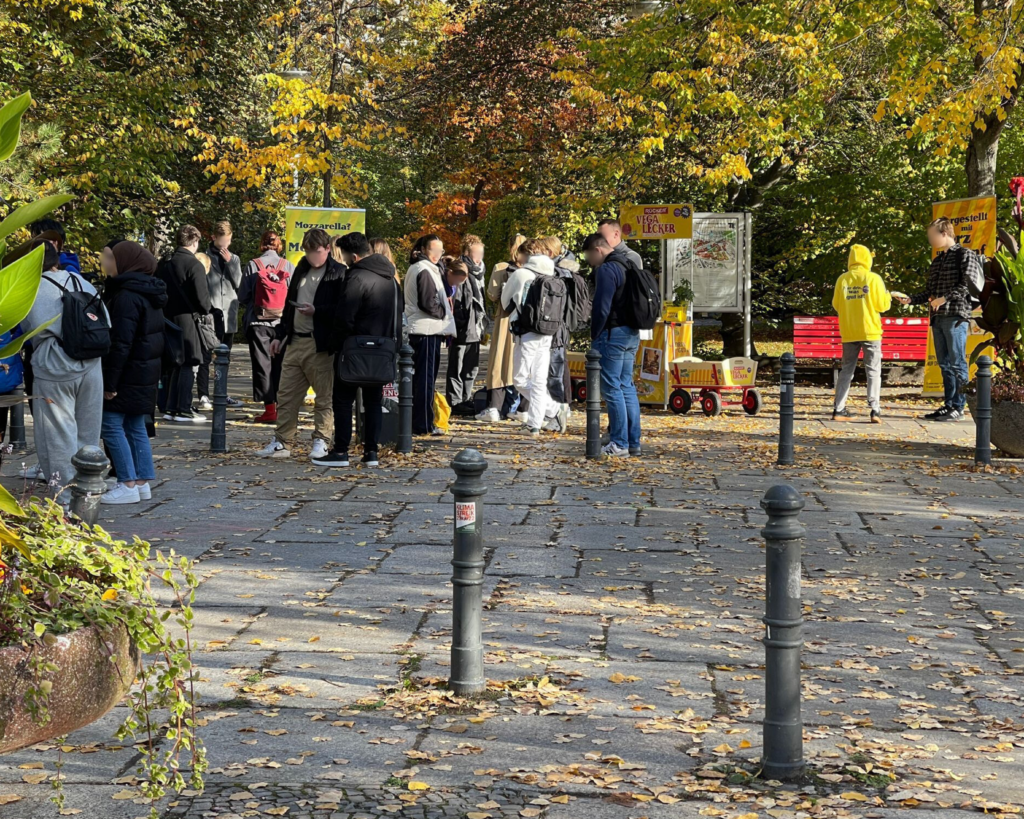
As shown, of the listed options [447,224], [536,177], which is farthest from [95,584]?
[447,224]

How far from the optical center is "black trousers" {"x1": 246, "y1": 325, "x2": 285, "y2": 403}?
14.8 metres

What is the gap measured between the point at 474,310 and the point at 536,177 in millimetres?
10569

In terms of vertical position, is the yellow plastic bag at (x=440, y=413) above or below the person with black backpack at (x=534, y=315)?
below

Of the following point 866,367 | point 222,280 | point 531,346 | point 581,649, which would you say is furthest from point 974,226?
point 581,649

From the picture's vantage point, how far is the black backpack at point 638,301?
40.8ft

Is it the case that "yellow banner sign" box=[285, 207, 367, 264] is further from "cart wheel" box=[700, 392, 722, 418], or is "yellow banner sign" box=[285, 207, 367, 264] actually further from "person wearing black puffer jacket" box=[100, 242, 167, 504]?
"person wearing black puffer jacket" box=[100, 242, 167, 504]

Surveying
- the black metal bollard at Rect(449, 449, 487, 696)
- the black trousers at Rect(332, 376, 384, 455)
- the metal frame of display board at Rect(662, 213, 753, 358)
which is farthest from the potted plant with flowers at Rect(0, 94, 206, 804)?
the metal frame of display board at Rect(662, 213, 753, 358)

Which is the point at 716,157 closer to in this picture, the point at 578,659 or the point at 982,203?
the point at 982,203

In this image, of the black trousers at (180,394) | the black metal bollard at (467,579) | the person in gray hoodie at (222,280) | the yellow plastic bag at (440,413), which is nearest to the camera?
the black metal bollard at (467,579)

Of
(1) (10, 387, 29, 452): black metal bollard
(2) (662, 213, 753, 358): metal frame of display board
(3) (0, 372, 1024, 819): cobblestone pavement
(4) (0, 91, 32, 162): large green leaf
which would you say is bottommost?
(3) (0, 372, 1024, 819): cobblestone pavement

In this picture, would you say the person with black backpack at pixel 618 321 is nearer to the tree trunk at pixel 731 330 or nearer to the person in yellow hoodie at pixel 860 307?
the person in yellow hoodie at pixel 860 307

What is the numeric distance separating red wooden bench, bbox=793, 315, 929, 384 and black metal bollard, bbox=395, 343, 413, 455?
1088 cm

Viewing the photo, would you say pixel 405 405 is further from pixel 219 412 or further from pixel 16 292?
pixel 16 292

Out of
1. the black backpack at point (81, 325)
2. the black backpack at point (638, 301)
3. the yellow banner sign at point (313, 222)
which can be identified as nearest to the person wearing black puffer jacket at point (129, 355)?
the black backpack at point (81, 325)
